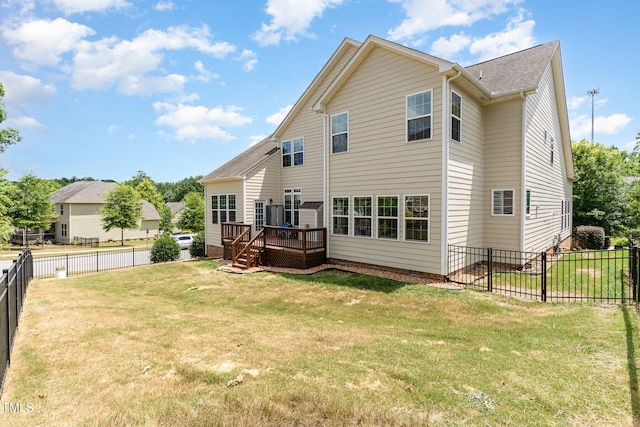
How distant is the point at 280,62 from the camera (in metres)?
15.1

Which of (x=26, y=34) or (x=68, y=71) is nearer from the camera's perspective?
(x=26, y=34)

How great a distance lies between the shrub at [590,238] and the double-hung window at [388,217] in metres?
15.0

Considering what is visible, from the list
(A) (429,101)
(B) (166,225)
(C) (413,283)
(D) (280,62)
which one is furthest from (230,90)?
(B) (166,225)

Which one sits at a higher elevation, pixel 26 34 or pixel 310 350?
pixel 26 34

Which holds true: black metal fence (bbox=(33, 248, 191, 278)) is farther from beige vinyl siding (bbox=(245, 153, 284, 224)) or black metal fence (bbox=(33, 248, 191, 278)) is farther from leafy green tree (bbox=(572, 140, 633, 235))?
leafy green tree (bbox=(572, 140, 633, 235))

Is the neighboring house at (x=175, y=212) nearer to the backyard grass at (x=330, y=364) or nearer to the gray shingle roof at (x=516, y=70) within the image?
the backyard grass at (x=330, y=364)

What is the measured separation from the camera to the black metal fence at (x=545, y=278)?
7.45 metres

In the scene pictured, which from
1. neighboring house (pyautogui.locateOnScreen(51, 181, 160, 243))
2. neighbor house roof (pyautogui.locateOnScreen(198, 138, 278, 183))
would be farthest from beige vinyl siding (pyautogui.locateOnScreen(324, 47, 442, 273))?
neighboring house (pyautogui.locateOnScreen(51, 181, 160, 243))

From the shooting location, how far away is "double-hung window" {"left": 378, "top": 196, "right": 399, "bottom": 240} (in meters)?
11.0

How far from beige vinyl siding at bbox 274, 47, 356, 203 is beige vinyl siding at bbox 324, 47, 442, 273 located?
2625 millimetres

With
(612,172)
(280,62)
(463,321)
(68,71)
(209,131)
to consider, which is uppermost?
(209,131)

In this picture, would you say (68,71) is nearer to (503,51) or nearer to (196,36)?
(196,36)

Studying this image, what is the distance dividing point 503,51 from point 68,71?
21.2m

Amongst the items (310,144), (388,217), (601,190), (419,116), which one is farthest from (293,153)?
(601,190)
